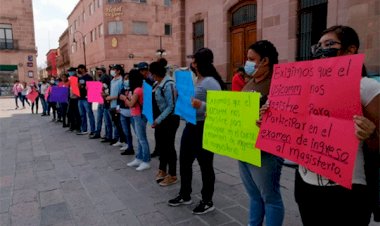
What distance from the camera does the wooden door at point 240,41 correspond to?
33.2ft

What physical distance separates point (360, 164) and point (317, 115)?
0.35 meters

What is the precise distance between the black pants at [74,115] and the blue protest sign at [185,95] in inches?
248

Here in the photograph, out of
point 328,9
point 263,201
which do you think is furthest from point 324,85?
point 328,9

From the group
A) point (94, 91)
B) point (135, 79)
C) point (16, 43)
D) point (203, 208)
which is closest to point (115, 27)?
point (16, 43)

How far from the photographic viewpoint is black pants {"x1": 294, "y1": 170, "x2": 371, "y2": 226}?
5.31 ft

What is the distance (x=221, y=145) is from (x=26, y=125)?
10990mm

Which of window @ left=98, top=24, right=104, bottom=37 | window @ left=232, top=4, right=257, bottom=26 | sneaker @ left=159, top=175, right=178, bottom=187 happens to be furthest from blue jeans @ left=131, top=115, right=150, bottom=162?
window @ left=98, top=24, right=104, bottom=37

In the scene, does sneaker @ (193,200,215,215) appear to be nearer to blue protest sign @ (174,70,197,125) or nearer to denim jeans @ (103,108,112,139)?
blue protest sign @ (174,70,197,125)

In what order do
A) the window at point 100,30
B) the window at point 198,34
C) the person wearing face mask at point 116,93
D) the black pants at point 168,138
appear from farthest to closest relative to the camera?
the window at point 100,30
the window at point 198,34
the person wearing face mask at point 116,93
the black pants at point 168,138

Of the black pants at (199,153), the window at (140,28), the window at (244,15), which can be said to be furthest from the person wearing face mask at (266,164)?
the window at (140,28)

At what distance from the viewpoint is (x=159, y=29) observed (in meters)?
39.5

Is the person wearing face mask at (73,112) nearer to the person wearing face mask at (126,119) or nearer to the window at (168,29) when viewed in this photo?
the person wearing face mask at (126,119)

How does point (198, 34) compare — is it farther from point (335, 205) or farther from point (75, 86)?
point (335, 205)

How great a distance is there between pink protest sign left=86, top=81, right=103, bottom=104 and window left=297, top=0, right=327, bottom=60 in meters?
5.49
